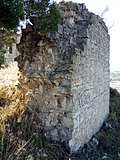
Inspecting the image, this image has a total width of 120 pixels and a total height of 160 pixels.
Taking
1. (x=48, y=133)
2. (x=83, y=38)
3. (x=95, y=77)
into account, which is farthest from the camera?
(x=95, y=77)

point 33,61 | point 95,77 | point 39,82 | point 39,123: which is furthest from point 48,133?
point 95,77

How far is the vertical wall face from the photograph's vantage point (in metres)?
6.71

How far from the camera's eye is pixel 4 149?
5445mm

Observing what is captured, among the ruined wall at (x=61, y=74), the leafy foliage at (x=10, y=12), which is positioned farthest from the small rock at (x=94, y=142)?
the leafy foliage at (x=10, y=12)

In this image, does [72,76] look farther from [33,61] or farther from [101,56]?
[101,56]

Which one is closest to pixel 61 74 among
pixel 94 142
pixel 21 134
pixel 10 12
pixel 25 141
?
pixel 21 134

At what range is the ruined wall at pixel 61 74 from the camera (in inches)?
253

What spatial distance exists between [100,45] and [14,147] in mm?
5227

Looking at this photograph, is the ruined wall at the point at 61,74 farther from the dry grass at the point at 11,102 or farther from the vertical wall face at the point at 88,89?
the dry grass at the point at 11,102

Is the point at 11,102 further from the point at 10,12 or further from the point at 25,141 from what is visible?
the point at 10,12

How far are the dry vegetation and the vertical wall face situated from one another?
1.12 feet

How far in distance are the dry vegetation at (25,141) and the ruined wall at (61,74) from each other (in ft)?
0.71

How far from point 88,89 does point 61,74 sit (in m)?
1.79

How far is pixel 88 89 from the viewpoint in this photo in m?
7.96
